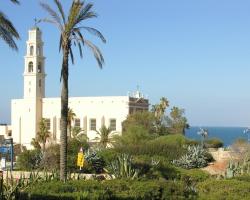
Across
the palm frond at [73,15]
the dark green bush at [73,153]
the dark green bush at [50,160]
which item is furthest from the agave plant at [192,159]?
the palm frond at [73,15]

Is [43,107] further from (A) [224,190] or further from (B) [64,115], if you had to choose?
(A) [224,190]

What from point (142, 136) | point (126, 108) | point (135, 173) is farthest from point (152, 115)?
point (135, 173)

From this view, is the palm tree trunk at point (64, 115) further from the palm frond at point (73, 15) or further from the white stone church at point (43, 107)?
the white stone church at point (43, 107)

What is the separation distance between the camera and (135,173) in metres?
22.9

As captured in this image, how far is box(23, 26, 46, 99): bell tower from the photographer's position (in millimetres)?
68938

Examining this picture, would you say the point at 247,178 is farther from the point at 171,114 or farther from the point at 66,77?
the point at 171,114

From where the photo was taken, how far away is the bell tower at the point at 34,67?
68.9 m

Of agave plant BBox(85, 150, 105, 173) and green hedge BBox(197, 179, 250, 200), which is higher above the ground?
agave plant BBox(85, 150, 105, 173)

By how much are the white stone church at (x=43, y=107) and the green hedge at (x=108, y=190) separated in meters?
46.3

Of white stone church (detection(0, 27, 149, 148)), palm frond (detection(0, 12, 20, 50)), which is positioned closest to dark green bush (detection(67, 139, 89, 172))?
palm frond (detection(0, 12, 20, 50))

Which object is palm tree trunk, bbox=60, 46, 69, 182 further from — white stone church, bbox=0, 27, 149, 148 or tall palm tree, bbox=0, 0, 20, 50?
white stone church, bbox=0, 27, 149, 148

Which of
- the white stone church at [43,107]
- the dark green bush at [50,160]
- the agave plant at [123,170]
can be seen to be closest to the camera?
the agave plant at [123,170]

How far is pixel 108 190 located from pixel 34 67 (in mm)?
54200

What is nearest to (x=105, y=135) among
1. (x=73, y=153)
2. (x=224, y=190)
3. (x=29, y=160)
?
(x=73, y=153)
